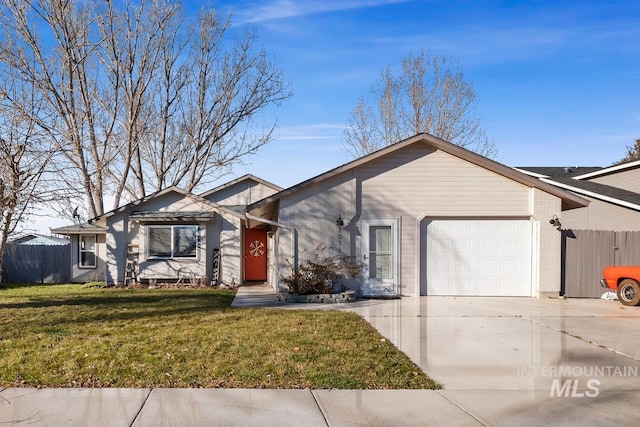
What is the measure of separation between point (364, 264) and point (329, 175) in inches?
104

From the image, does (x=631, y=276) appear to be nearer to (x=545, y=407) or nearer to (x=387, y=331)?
(x=387, y=331)

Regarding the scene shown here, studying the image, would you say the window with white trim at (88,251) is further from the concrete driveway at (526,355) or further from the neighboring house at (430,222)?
the concrete driveway at (526,355)

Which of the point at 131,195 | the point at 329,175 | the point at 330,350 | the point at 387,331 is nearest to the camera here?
the point at 330,350

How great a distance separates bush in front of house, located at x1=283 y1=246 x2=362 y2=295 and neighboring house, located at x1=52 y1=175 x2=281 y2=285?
5359mm

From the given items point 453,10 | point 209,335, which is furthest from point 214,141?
point 209,335

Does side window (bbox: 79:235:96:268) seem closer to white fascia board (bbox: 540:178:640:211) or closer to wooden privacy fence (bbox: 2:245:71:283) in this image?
wooden privacy fence (bbox: 2:245:71:283)

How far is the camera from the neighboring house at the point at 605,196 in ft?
57.6

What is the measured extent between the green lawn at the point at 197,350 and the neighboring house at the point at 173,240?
706cm

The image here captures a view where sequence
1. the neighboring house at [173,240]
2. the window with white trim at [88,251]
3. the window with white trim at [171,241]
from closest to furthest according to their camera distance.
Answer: the neighboring house at [173,240] → the window with white trim at [171,241] → the window with white trim at [88,251]

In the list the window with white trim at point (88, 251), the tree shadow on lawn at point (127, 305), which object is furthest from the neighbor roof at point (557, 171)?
the window with white trim at point (88, 251)

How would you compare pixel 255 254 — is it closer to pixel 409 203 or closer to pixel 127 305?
pixel 409 203

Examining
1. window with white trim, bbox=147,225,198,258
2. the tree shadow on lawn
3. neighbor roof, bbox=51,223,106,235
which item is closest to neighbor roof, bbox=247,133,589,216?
the tree shadow on lawn

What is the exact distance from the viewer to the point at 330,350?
23.4ft

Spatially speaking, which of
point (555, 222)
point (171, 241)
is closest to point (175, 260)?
point (171, 241)
